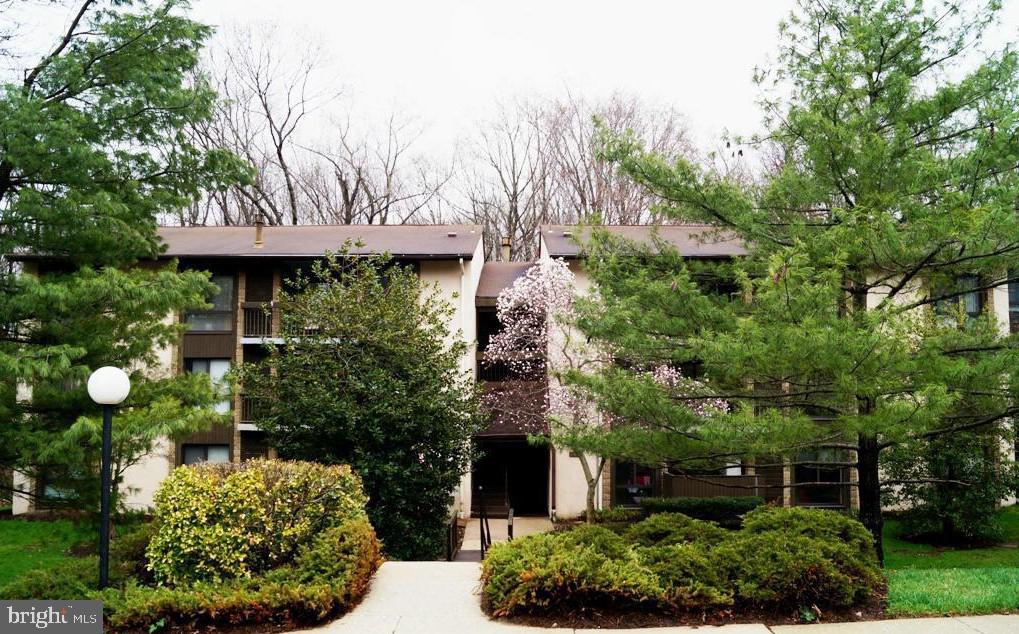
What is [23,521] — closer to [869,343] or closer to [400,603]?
[400,603]

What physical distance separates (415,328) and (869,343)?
7.16 m

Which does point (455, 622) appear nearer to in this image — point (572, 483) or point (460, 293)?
point (460, 293)

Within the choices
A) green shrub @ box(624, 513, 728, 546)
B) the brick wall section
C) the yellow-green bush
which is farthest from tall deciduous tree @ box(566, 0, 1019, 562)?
the brick wall section

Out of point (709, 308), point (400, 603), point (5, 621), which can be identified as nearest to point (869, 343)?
point (709, 308)

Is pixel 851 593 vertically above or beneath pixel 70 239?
beneath

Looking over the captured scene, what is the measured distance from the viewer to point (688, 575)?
6734 millimetres

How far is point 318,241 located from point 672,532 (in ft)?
51.4

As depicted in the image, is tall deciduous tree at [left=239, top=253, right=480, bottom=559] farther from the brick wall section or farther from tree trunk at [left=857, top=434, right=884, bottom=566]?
the brick wall section

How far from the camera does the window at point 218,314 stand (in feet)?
69.4

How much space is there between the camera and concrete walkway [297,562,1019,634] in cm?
617

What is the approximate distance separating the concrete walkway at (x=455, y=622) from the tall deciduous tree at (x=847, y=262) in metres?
2.63

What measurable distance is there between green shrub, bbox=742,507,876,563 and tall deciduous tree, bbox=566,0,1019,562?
4.10 feet

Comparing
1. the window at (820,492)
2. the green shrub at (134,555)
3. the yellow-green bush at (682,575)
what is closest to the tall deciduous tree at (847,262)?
the yellow-green bush at (682,575)

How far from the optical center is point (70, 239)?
1092 centimetres
